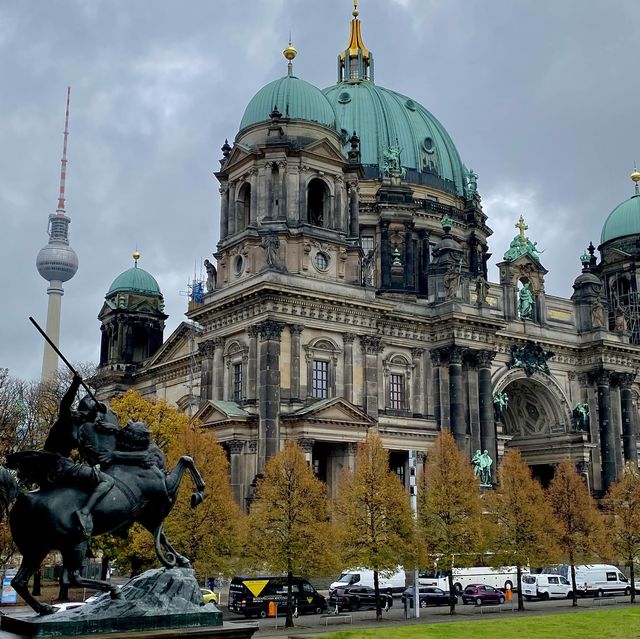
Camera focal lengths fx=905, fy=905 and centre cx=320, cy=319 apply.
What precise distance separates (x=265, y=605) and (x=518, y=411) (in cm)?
4049

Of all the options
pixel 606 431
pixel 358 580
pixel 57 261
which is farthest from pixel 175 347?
pixel 57 261

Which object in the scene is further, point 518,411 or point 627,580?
point 518,411

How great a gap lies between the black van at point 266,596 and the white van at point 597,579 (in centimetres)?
2082

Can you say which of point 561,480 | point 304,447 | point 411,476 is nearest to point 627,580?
point 561,480

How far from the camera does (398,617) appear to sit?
145 ft

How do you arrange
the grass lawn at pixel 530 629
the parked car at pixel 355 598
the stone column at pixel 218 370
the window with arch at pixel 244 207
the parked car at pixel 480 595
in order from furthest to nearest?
the window with arch at pixel 244 207
the stone column at pixel 218 370
the parked car at pixel 480 595
the parked car at pixel 355 598
the grass lawn at pixel 530 629

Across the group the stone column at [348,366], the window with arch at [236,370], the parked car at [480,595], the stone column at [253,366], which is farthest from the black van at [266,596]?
the stone column at [348,366]

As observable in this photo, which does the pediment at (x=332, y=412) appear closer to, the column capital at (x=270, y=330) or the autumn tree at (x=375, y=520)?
the column capital at (x=270, y=330)

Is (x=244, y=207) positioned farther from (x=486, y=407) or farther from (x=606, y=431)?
(x=606, y=431)

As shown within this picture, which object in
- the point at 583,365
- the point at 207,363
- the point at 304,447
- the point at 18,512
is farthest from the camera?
the point at 583,365

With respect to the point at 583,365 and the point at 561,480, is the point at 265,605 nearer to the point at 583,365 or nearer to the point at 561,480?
the point at 561,480

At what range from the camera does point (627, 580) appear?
209 feet

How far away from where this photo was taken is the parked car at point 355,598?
48312mm

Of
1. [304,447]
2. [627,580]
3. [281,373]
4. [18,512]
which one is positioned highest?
[281,373]
